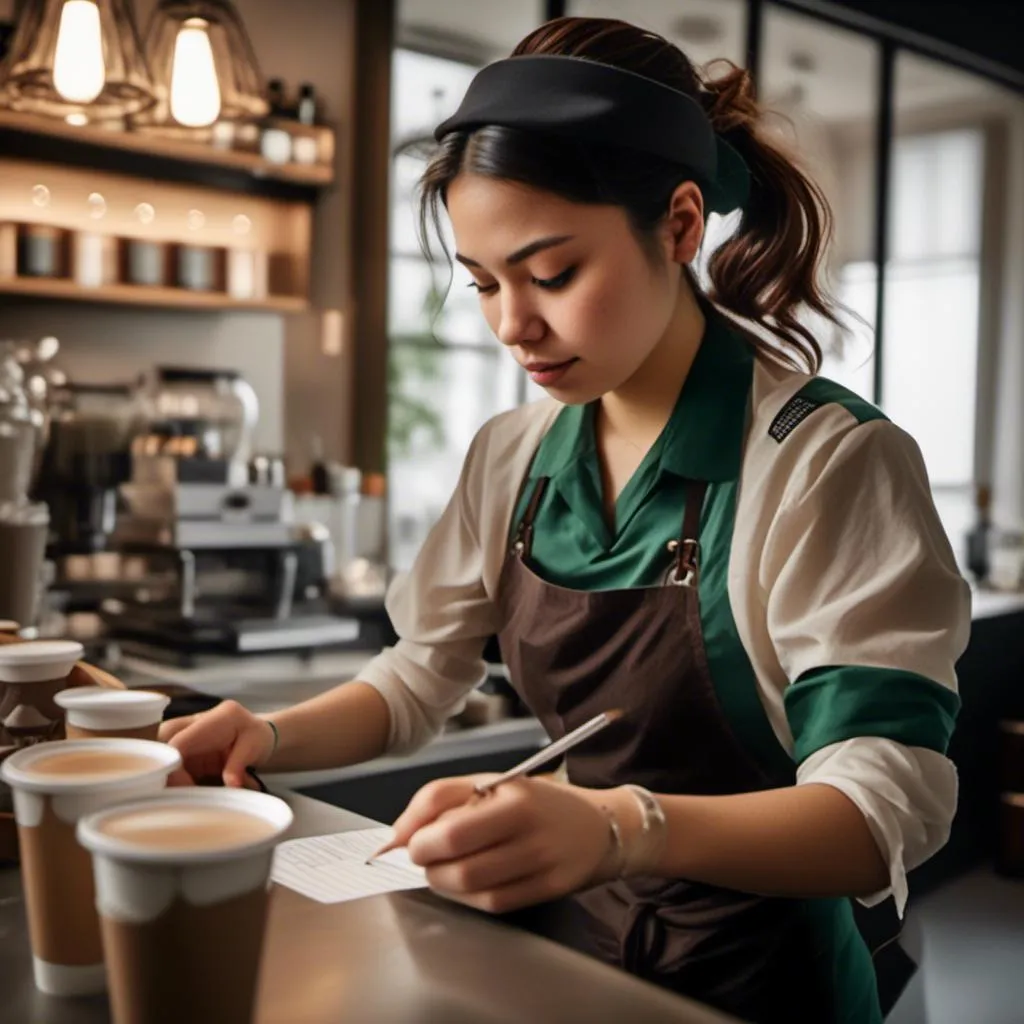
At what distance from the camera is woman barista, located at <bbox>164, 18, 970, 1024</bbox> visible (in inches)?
38.5

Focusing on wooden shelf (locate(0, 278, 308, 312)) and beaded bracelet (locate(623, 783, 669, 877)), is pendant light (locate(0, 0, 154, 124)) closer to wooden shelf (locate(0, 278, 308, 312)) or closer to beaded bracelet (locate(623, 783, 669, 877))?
wooden shelf (locate(0, 278, 308, 312))

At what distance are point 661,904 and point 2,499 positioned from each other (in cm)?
118

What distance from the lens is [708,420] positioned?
4.02ft

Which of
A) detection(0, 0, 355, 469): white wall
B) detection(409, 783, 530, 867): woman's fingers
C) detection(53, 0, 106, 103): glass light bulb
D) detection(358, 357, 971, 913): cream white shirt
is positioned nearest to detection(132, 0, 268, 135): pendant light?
detection(53, 0, 106, 103): glass light bulb

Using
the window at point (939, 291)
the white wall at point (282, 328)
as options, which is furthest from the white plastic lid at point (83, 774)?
the window at point (939, 291)

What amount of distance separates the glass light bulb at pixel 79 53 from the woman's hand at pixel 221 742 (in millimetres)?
1218

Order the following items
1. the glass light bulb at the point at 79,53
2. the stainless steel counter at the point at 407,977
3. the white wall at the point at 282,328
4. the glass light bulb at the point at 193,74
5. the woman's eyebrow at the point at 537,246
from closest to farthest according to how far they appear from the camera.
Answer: the stainless steel counter at the point at 407,977
the woman's eyebrow at the point at 537,246
the glass light bulb at the point at 79,53
the glass light bulb at the point at 193,74
the white wall at the point at 282,328

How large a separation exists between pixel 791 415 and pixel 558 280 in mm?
265

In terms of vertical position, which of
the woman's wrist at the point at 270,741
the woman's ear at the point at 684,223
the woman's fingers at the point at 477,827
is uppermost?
the woman's ear at the point at 684,223

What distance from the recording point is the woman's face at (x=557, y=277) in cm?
110

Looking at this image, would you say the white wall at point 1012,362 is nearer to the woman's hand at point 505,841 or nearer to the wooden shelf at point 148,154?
the wooden shelf at point 148,154

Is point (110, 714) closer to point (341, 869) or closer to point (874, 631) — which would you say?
point (341, 869)

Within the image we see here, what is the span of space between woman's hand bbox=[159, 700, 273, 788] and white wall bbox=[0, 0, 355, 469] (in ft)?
8.50

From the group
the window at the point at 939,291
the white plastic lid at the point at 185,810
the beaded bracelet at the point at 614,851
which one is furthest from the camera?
the window at the point at 939,291
